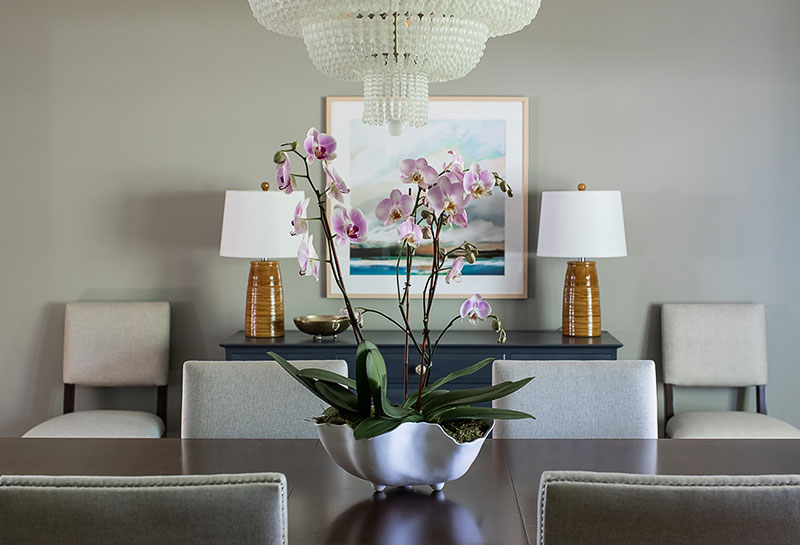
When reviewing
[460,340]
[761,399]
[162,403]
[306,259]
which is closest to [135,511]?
[306,259]

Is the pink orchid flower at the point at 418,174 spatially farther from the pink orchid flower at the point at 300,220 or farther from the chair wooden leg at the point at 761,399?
the chair wooden leg at the point at 761,399

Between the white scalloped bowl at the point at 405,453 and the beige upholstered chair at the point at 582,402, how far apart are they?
691 mm

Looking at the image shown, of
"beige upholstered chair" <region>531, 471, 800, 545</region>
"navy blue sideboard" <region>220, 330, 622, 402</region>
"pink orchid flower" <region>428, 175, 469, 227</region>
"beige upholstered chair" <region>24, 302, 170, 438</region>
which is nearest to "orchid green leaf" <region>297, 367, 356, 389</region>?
"pink orchid flower" <region>428, 175, 469, 227</region>

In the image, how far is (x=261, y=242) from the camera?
11.7ft

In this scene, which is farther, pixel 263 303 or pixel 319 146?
pixel 263 303

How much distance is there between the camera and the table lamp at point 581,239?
3566 millimetres

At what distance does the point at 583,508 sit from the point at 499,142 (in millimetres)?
3006

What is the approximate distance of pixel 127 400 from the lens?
4.03m

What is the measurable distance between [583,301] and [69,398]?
243 cm

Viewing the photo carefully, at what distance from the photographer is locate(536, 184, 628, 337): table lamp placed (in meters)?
3.57

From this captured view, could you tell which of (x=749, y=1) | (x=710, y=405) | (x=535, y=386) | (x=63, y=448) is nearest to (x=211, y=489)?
(x=63, y=448)

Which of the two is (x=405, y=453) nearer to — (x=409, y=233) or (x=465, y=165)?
(x=409, y=233)

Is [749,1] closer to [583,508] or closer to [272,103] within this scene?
[272,103]

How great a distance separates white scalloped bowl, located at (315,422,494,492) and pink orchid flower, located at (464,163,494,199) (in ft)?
1.50
